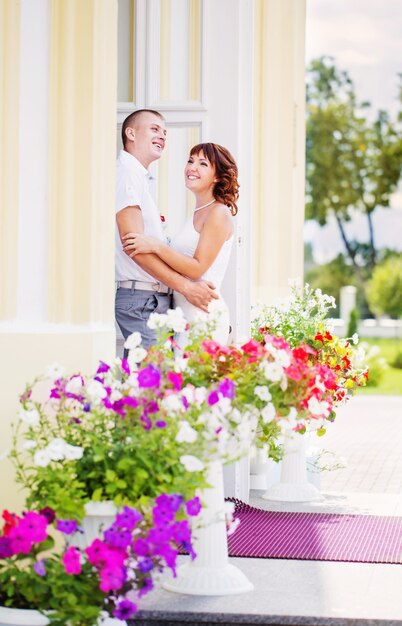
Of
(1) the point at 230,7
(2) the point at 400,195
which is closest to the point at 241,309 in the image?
(1) the point at 230,7

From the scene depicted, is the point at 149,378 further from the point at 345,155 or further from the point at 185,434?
the point at 345,155

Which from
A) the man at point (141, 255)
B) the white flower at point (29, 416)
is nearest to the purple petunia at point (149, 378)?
the white flower at point (29, 416)

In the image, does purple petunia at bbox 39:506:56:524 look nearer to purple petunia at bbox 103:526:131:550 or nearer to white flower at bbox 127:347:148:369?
purple petunia at bbox 103:526:131:550

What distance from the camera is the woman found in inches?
214

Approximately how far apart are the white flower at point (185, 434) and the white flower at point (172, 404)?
3.1 inches

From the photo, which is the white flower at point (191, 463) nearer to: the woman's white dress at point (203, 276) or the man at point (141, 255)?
the man at point (141, 255)

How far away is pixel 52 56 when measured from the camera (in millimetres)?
4430

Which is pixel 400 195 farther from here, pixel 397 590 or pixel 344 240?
pixel 397 590

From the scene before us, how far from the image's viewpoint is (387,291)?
38.7 meters

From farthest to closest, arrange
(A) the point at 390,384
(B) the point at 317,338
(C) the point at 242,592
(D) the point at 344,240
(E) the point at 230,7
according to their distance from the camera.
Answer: (D) the point at 344,240
(A) the point at 390,384
(B) the point at 317,338
(E) the point at 230,7
(C) the point at 242,592

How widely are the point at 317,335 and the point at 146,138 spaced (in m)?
1.69

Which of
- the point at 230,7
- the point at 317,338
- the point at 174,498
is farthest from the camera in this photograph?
the point at 317,338

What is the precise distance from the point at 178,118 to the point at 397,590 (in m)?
2.76

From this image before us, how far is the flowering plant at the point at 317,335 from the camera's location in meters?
6.62
